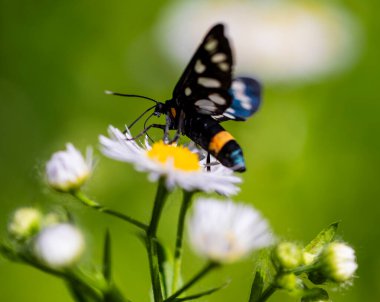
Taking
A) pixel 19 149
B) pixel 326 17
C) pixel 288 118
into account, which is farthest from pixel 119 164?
pixel 326 17

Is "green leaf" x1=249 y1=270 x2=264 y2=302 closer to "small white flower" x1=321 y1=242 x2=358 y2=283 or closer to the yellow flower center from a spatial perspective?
"small white flower" x1=321 y1=242 x2=358 y2=283

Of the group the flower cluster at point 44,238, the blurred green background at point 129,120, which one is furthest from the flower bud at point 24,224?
the blurred green background at point 129,120

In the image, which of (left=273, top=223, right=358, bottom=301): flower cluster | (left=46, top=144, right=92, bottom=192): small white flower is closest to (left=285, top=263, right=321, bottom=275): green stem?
(left=273, top=223, right=358, bottom=301): flower cluster

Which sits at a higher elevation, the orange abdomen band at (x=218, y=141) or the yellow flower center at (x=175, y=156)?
the orange abdomen band at (x=218, y=141)

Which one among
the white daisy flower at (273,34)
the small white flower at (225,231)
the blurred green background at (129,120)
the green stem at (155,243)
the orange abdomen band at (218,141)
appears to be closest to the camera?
the small white flower at (225,231)

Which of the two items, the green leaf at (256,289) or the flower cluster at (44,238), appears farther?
the green leaf at (256,289)

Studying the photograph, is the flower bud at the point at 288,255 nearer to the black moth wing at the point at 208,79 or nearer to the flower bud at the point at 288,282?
the flower bud at the point at 288,282

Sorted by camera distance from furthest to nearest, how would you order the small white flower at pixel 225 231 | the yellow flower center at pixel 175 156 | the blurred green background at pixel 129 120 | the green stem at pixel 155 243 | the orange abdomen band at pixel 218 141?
1. the blurred green background at pixel 129 120
2. the orange abdomen band at pixel 218 141
3. the yellow flower center at pixel 175 156
4. the green stem at pixel 155 243
5. the small white flower at pixel 225 231
